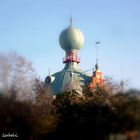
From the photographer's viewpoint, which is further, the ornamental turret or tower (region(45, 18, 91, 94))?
the ornamental turret

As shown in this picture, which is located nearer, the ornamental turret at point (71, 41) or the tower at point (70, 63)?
the tower at point (70, 63)

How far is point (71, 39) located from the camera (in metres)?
61.5

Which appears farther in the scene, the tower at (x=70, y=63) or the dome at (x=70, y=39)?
the dome at (x=70, y=39)

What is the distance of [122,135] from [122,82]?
87.4 ft

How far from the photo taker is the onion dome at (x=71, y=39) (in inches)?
2418

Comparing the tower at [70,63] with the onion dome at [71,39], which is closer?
the tower at [70,63]

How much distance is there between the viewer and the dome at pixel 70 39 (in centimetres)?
6141

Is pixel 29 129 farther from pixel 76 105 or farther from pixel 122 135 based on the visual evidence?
pixel 122 135

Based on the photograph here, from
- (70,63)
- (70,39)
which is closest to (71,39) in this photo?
(70,39)

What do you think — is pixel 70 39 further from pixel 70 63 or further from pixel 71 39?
pixel 70 63

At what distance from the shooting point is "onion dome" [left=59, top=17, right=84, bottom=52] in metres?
61.4

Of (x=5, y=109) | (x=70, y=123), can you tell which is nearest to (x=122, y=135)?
(x=5, y=109)

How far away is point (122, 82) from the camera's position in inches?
1766

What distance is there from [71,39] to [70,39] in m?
0.16
